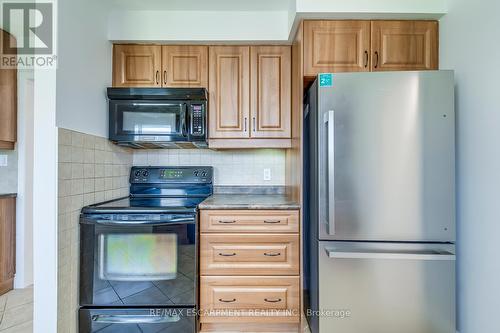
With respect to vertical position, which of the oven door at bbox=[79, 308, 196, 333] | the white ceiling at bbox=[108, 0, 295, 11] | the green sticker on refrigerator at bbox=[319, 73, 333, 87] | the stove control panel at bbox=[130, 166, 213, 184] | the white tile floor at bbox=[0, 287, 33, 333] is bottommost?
the white tile floor at bbox=[0, 287, 33, 333]

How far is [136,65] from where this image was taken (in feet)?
6.55

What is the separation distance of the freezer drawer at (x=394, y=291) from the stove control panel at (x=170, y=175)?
1270 millimetres

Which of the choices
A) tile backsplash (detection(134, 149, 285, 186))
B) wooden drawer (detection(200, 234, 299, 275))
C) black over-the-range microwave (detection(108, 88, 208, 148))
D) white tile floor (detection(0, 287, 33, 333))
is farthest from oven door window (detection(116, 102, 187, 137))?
white tile floor (detection(0, 287, 33, 333))

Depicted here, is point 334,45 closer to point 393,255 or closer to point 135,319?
point 393,255

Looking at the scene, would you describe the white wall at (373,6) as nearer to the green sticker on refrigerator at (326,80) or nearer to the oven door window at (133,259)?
the green sticker on refrigerator at (326,80)

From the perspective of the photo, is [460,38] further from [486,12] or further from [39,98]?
[39,98]

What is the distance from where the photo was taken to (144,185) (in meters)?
2.24

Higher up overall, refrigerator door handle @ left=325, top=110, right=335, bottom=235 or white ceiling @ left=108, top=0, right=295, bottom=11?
white ceiling @ left=108, top=0, right=295, bottom=11

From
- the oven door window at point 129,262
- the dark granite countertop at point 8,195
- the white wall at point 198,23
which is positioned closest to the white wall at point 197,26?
the white wall at point 198,23

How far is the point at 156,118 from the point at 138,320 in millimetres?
1366

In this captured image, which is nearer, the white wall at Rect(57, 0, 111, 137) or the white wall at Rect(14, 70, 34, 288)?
the white wall at Rect(57, 0, 111, 137)

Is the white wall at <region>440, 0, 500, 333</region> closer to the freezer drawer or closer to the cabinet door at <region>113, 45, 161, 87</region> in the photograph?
the freezer drawer

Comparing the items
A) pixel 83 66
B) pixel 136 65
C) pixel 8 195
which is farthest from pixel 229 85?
pixel 8 195

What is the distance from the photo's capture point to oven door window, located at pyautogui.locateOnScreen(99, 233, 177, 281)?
61.9 inches
